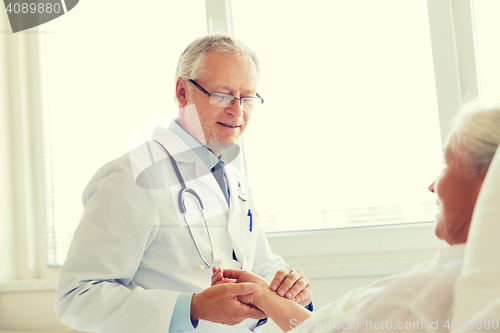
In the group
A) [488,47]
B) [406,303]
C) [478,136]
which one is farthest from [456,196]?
[488,47]

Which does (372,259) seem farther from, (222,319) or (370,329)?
(370,329)

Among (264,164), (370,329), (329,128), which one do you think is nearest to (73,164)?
(264,164)

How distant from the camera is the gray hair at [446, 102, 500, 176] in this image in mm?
631

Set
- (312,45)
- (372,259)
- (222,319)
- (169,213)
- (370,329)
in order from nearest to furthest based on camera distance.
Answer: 1. (370,329)
2. (222,319)
3. (169,213)
4. (372,259)
5. (312,45)

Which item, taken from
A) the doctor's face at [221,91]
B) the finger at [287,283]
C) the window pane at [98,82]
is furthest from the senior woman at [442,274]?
the window pane at [98,82]

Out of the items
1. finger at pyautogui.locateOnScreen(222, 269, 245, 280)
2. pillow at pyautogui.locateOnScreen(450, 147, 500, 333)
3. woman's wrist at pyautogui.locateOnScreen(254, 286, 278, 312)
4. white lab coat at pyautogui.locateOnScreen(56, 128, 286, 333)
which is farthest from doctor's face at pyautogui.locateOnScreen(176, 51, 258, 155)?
pillow at pyautogui.locateOnScreen(450, 147, 500, 333)

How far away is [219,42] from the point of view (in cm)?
144

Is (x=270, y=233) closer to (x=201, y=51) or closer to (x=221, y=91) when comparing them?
(x=221, y=91)

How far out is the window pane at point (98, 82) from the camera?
7.07ft

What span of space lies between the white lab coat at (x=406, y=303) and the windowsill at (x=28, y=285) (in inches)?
69.9

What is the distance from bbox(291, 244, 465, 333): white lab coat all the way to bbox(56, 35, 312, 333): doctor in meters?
0.40

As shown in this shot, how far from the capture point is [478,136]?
0.65m

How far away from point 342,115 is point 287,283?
3.41ft

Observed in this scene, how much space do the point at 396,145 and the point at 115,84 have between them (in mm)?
1576
